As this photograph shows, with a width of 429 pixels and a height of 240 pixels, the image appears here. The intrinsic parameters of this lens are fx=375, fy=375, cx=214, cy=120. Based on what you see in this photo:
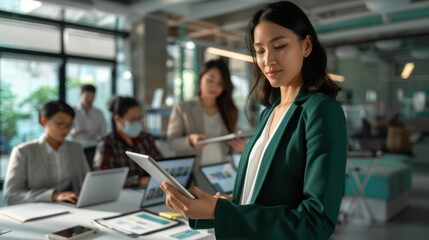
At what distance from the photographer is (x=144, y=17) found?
855cm

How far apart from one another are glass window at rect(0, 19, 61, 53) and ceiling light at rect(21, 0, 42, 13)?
15.5 inches

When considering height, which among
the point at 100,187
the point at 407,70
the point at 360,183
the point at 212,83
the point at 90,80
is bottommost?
the point at 360,183

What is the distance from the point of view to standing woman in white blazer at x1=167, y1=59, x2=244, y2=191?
2.93 metres

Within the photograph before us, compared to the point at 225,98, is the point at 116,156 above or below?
below

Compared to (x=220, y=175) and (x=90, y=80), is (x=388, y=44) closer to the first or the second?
(x=90, y=80)

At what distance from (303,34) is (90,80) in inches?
314

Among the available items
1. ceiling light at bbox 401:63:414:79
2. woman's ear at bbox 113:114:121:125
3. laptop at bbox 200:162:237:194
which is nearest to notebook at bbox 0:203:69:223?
laptop at bbox 200:162:237:194

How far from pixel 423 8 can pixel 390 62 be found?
94.2 inches

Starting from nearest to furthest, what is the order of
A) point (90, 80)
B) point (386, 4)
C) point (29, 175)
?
point (29, 175), point (386, 4), point (90, 80)

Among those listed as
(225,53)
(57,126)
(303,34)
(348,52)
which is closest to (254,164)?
(303,34)

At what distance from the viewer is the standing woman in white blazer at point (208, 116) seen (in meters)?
2.93

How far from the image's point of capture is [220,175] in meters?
2.47

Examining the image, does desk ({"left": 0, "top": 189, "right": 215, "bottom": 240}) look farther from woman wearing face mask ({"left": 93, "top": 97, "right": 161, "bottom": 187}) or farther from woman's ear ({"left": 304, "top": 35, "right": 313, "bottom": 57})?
woman's ear ({"left": 304, "top": 35, "right": 313, "bottom": 57})

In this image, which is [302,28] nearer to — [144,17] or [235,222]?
[235,222]
